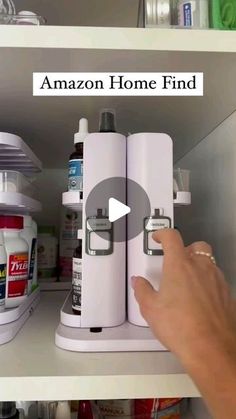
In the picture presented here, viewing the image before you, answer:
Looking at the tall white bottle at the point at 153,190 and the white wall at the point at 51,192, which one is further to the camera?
the white wall at the point at 51,192

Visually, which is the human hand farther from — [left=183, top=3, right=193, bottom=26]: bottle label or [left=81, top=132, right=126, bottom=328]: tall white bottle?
[left=183, top=3, right=193, bottom=26]: bottle label

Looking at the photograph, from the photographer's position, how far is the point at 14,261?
519mm

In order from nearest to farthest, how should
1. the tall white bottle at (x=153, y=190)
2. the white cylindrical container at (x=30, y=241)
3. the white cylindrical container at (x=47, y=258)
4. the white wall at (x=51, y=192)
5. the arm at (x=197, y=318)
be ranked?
the arm at (x=197, y=318), the tall white bottle at (x=153, y=190), the white cylindrical container at (x=30, y=241), the white cylindrical container at (x=47, y=258), the white wall at (x=51, y=192)

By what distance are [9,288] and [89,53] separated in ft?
1.22

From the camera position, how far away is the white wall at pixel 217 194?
52 centimetres

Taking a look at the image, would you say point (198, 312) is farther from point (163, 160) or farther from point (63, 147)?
point (63, 147)

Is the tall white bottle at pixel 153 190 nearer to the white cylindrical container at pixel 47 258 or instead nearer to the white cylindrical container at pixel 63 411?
the white cylindrical container at pixel 63 411

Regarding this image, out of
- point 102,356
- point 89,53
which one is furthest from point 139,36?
point 102,356

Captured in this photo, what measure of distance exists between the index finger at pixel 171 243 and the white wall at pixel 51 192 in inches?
28.2

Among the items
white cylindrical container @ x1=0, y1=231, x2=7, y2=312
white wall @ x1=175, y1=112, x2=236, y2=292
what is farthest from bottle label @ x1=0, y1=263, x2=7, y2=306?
white wall @ x1=175, y1=112, x2=236, y2=292

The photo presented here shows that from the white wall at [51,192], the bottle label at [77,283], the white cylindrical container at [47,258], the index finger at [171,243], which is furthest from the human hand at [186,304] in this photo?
the white wall at [51,192]

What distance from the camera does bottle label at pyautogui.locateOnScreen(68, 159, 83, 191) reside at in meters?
0.47

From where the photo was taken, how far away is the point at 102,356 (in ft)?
1.31
